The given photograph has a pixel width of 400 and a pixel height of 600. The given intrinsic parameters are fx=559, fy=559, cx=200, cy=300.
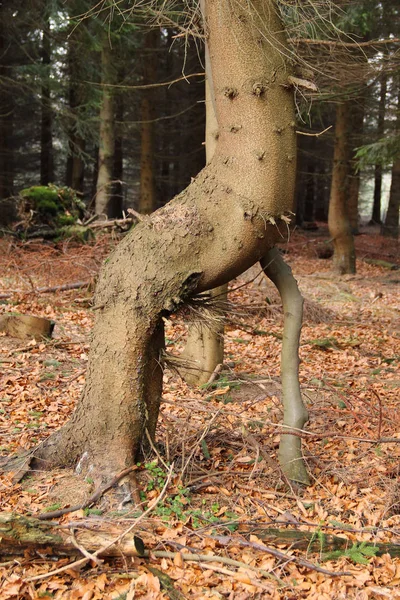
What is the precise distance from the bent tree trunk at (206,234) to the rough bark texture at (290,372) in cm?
32

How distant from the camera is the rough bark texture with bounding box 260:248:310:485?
407 cm

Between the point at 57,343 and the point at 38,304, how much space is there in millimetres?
1736

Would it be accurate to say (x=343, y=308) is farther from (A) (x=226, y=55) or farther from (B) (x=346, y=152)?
(A) (x=226, y=55)

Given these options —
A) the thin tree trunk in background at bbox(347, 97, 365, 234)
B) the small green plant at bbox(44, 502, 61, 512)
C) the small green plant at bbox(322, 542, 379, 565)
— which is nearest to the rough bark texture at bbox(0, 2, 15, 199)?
the thin tree trunk in background at bbox(347, 97, 365, 234)

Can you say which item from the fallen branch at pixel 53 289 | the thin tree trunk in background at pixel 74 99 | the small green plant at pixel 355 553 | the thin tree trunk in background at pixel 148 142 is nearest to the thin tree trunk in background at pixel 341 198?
the thin tree trunk in background at pixel 148 142

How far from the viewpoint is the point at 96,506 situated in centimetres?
359

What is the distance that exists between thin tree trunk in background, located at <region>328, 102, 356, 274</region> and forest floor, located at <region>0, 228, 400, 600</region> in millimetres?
7140

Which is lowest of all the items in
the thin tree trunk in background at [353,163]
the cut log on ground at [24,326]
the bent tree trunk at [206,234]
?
the cut log on ground at [24,326]

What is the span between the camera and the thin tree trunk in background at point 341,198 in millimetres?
13844

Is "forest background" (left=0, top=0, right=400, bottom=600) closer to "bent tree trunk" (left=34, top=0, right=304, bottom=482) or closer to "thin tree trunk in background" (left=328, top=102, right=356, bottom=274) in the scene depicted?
"thin tree trunk in background" (left=328, top=102, right=356, bottom=274)

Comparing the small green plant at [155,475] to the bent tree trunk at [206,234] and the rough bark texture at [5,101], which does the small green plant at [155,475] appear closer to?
the bent tree trunk at [206,234]

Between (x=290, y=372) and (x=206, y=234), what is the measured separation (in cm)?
121

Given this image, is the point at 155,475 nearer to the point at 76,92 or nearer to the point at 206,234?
the point at 206,234

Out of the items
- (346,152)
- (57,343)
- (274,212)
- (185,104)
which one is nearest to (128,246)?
(274,212)
